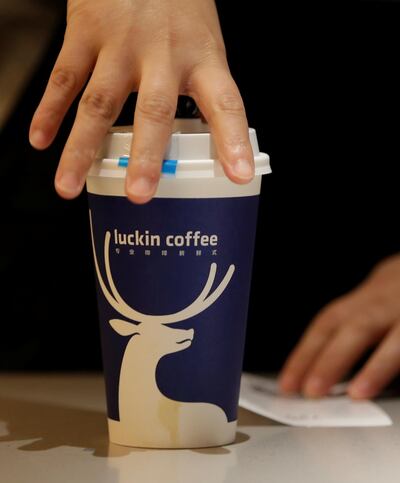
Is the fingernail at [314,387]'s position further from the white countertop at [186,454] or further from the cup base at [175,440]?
the cup base at [175,440]

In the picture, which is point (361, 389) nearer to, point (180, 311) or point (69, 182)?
point (180, 311)

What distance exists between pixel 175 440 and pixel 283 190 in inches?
32.5

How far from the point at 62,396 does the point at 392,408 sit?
444 mm

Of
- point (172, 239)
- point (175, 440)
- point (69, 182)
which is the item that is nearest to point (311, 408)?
point (175, 440)

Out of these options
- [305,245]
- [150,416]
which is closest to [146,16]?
[150,416]

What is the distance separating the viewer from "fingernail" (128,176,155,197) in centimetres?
93

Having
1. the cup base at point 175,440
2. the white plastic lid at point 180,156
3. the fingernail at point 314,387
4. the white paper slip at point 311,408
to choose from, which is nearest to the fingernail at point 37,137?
the white plastic lid at point 180,156

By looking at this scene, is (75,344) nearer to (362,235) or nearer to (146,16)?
(362,235)

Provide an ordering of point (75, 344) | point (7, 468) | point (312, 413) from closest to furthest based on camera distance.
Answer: point (7, 468)
point (312, 413)
point (75, 344)

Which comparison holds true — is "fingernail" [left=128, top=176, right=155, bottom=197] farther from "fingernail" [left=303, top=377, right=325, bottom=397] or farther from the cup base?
"fingernail" [left=303, top=377, right=325, bottom=397]

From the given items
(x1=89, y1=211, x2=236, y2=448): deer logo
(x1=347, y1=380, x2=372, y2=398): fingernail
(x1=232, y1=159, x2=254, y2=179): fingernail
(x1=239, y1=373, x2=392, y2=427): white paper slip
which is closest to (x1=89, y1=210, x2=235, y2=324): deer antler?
(x1=89, y1=211, x2=236, y2=448): deer logo

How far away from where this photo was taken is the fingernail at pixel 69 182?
95 cm

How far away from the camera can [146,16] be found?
1.02 metres

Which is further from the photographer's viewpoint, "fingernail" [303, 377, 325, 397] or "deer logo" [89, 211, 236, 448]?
"fingernail" [303, 377, 325, 397]
